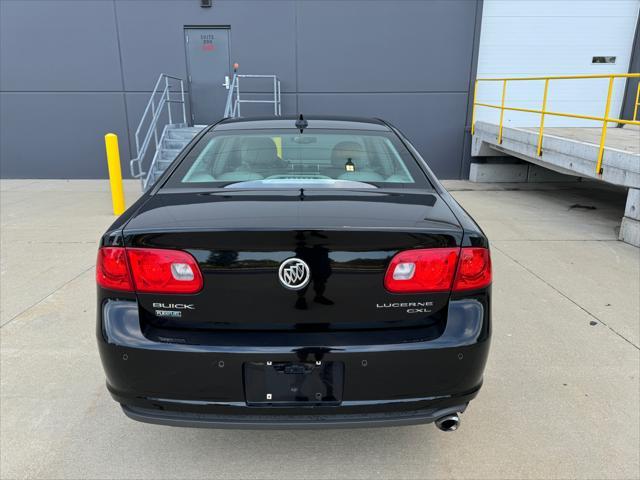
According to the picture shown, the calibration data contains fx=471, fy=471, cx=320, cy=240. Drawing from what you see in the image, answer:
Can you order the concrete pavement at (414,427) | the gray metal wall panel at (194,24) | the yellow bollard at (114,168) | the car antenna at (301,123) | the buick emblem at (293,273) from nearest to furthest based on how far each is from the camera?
the buick emblem at (293,273) < the concrete pavement at (414,427) < the car antenna at (301,123) < the yellow bollard at (114,168) < the gray metal wall panel at (194,24)

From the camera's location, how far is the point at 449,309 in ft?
6.07

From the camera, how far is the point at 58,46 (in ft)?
31.4

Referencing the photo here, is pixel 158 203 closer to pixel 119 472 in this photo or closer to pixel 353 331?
pixel 353 331

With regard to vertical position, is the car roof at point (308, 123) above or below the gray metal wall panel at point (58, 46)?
below

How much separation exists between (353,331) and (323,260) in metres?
0.31

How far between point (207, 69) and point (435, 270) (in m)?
9.16

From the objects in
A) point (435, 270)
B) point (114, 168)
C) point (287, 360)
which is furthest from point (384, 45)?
point (287, 360)

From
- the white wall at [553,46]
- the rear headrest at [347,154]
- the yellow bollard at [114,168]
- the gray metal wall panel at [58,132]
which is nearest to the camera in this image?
the rear headrest at [347,154]

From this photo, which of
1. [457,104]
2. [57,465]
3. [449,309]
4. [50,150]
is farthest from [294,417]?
[50,150]

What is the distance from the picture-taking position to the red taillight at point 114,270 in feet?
5.96

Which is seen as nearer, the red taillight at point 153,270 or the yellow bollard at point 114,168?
the red taillight at point 153,270

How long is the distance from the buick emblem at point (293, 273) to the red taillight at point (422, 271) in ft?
1.00

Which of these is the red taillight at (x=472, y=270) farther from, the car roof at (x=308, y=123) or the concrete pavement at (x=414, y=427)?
the car roof at (x=308, y=123)

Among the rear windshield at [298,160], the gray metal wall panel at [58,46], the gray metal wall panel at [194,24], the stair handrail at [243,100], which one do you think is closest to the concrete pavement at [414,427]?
the rear windshield at [298,160]
